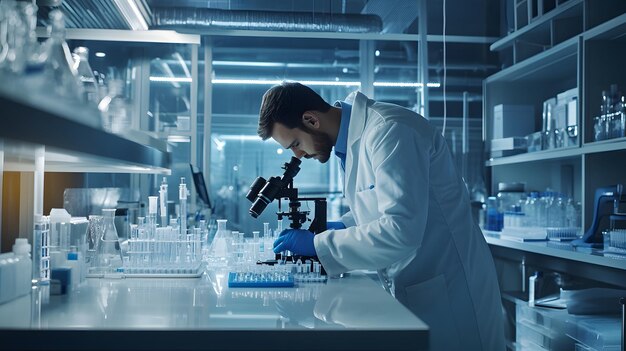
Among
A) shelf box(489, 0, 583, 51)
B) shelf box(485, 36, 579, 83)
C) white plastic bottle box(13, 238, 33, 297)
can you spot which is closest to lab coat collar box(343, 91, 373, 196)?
white plastic bottle box(13, 238, 33, 297)

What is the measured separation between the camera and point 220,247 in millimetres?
2064

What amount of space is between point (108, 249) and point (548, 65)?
297 cm

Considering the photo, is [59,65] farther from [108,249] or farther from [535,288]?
[535,288]

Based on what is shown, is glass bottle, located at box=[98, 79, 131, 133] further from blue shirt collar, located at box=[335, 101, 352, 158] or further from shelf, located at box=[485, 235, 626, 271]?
shelf, located at box=[485, 235, 626, 271]

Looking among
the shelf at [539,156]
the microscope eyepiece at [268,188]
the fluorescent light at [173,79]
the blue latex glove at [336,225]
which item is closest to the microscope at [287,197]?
the microscope eyepiece at [268,188]

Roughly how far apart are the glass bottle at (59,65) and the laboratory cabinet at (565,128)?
2085 millimetres

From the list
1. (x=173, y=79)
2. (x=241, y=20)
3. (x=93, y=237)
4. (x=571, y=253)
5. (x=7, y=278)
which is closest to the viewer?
(x=7, y=278)

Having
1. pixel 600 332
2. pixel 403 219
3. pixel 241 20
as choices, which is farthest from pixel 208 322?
pixel 241 20

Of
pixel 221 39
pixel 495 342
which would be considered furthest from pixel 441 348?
pixel 221 39

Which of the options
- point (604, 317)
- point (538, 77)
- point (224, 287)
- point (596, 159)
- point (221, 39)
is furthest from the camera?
point (221, 39)

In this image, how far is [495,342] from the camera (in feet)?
5.68

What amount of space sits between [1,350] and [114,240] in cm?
76

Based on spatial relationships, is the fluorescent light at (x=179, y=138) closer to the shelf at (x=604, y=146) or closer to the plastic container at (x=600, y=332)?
the shelf at (x=604, y=146)

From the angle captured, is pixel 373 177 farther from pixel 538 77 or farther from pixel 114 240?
pixel 538 77
